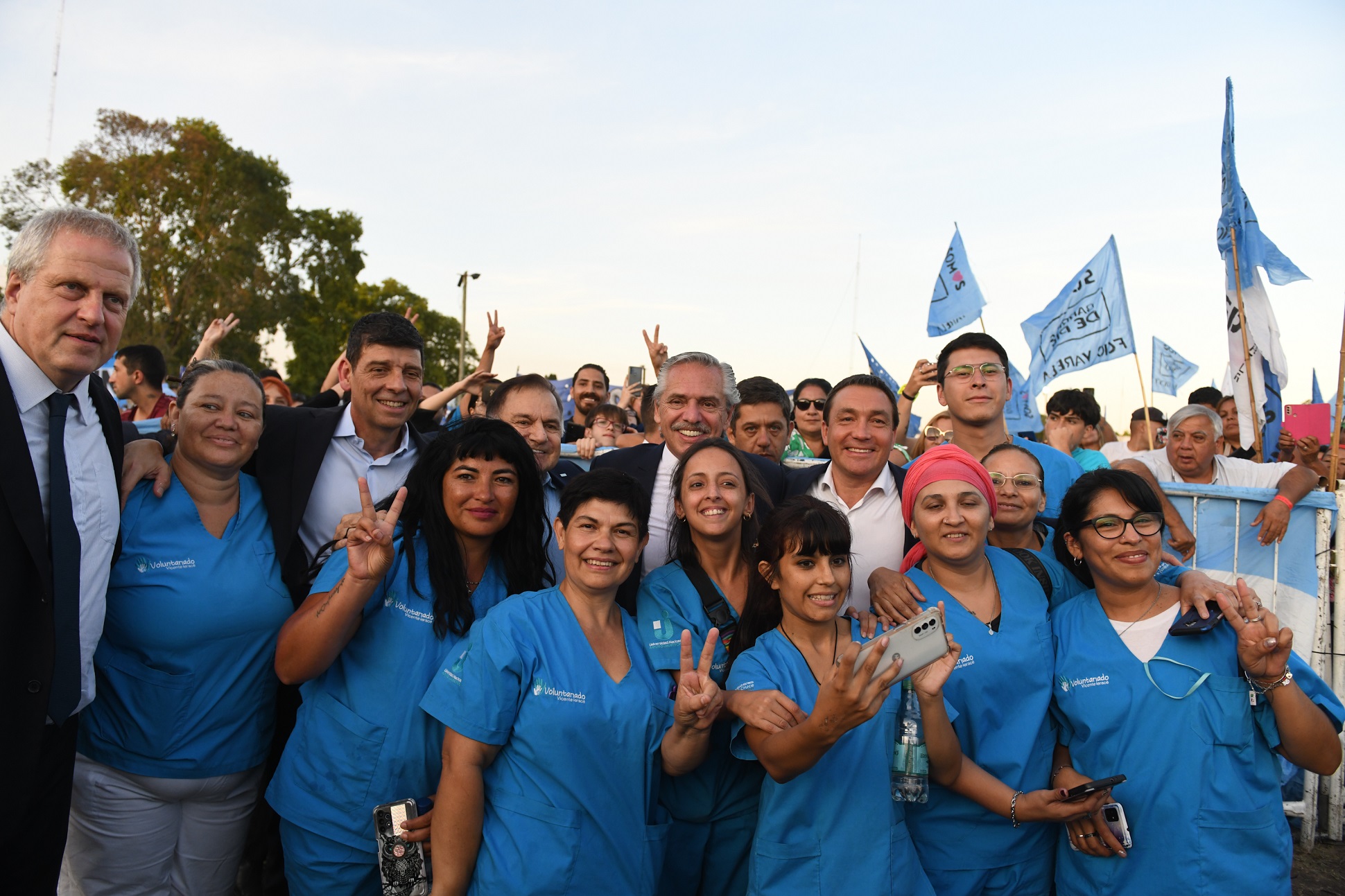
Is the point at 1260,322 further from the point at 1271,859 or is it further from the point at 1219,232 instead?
the point at 1271,859

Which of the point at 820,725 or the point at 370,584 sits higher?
the point at 370,584

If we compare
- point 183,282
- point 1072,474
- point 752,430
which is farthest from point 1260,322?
point 183,282

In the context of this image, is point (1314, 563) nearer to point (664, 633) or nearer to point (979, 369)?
point (979, 369)

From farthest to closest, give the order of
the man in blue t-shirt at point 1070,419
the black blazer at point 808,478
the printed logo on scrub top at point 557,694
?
the man in blue t-shirt at point 1070,419 < the black blazer at point 808,478 < the printed logo on scrub top at point 557,694

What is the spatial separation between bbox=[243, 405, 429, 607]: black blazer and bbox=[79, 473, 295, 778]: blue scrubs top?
0.13 metres

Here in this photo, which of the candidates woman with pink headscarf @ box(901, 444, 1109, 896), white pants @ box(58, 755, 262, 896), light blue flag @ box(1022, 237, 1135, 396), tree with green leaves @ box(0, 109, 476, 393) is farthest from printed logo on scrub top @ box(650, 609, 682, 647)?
tree with green leaves @ box(0, 109, 476, 393)

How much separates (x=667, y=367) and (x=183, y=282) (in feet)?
85.7

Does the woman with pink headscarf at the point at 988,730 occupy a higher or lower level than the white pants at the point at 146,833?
higher

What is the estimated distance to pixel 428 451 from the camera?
3.03 metres

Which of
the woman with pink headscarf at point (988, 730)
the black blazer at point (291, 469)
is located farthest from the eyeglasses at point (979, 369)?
the black blazer at point (291, 469)

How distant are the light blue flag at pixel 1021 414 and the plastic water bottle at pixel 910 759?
567cm

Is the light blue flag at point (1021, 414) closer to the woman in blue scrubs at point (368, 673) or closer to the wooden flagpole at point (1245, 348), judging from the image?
the wooden flagpole at point (1245, 348)

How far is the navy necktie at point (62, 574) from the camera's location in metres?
2.37

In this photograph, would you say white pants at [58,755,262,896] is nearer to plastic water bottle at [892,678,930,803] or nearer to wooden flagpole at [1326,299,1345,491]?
plastic water bottle at [892,678,930,803]
